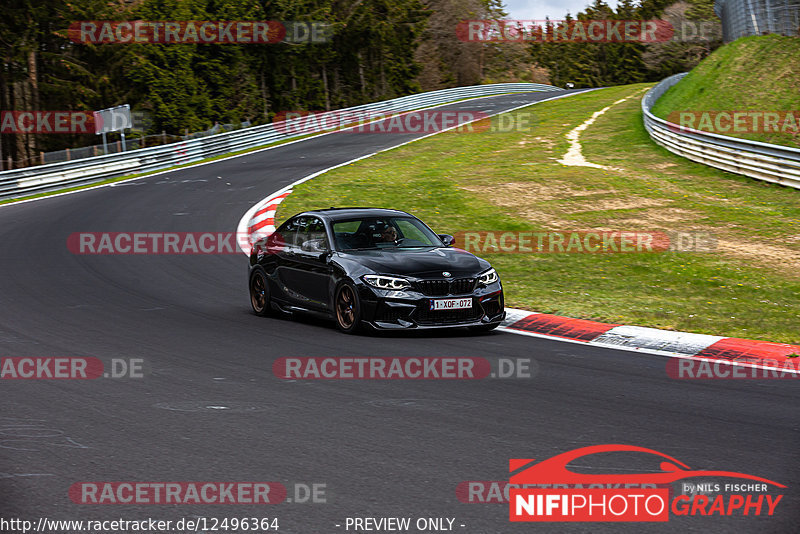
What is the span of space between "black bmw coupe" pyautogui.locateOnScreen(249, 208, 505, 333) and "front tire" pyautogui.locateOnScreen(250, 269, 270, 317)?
1 centimetres

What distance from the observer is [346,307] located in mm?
10469

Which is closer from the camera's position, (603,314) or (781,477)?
(781,477)

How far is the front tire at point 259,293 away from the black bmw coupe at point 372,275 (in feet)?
0.04

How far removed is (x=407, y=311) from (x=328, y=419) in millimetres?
3511

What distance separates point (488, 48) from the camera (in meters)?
98.2

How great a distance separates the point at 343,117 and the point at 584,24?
96.7m

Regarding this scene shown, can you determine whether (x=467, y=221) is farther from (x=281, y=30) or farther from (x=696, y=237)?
(x=281, y=30)

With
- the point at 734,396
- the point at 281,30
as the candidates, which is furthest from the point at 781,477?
the point at 281,30

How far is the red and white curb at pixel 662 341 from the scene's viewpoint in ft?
29.3
